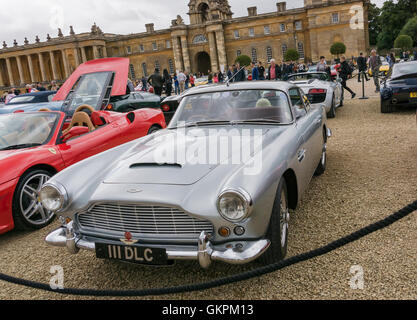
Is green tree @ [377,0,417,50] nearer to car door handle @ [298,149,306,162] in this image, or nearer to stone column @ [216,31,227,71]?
stone column @ [216,31,227,71]

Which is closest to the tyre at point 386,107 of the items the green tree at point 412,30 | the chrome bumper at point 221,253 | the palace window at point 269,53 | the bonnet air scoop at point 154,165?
the bonnet air scoop at point 154,165

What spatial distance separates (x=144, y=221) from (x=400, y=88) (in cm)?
897

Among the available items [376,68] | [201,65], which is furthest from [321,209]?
[201,65]

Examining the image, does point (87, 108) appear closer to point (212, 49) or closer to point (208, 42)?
point (212, 49)

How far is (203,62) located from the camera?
73688mm

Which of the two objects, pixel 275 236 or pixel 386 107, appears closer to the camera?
pixel 275 236

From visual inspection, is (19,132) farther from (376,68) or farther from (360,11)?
(360,11)

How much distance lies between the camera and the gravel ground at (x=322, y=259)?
280 centimetres

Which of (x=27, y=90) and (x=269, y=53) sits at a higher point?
(x=269, y=53)

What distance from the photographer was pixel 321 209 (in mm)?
4207

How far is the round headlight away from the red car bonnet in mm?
4867

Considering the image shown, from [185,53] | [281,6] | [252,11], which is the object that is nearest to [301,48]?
[281,6]

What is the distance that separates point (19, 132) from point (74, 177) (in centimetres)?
222

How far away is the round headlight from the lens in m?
2.56
